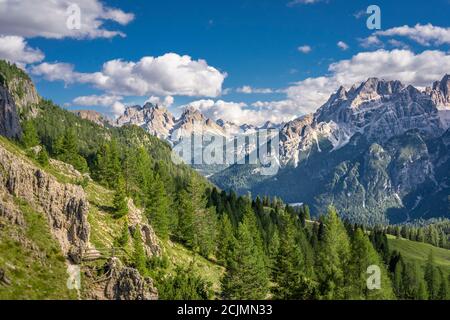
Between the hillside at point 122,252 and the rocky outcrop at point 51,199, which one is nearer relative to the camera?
the hillside at point 122,252

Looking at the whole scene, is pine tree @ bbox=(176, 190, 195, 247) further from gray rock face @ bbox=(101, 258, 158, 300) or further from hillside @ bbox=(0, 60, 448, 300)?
gray rock face @ bbox=(101, 258, 158, 300)

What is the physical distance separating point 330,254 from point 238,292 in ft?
47.8

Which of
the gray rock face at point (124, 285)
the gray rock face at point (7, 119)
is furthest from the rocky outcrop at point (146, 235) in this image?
the gray rock face at point (7, 119)

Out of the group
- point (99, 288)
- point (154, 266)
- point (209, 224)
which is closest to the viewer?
point (99, 288)

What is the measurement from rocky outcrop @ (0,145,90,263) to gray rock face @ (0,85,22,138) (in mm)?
105266

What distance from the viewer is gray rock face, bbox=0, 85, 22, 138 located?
15138cm

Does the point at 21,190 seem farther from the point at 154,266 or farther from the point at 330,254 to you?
the point at 330,254

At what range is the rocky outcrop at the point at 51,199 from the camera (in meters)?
48.1

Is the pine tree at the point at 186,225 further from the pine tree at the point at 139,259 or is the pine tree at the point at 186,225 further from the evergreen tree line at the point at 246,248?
the pine tree at the point at 139,259

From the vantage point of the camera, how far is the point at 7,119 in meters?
161

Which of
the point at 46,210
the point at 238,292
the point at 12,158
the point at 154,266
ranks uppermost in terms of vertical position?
the point at 12,158

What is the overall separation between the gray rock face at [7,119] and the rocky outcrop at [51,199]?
345 ft

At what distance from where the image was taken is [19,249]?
43.3 metres
